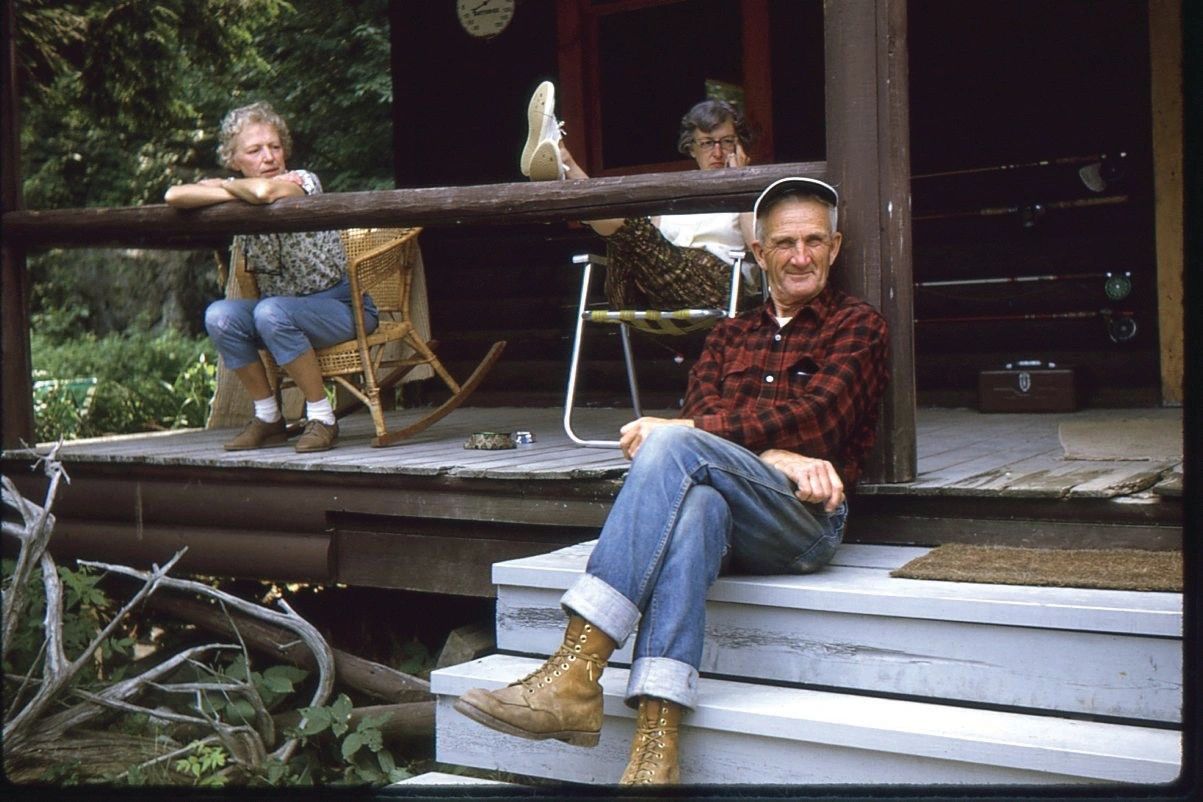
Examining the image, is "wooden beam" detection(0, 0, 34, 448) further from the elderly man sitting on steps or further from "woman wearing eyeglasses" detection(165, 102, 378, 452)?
the elderly man sitting on steps

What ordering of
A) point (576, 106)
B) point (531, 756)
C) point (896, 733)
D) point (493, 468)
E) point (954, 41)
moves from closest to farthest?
point (896, 733), point (531, 756), point (493, 468), point (954, 41), point (576, 106)

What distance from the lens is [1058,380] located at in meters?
5.42

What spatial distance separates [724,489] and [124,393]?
8.22 m

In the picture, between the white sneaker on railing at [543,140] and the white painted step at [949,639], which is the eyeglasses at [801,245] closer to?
the white painted step at [949,639]

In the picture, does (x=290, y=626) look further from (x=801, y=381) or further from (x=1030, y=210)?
(x=1030, y=210)

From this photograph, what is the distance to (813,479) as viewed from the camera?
9.01ft

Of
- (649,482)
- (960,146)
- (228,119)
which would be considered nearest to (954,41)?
(960,146)

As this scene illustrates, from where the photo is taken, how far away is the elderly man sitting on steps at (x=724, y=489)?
2516mm

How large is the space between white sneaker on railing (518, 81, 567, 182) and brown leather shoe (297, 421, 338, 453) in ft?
4.34

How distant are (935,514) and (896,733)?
3.09ft

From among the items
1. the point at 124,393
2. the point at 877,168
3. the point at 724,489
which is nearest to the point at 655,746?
the point at 724,489

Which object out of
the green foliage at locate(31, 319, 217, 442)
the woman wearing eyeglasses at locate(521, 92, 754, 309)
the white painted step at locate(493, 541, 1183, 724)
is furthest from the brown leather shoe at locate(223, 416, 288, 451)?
the green foliage at locate(31, 319, 217, 442)

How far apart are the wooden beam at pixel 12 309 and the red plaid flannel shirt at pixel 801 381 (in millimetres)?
3031

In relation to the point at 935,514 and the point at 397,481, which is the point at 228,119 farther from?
the point at 935,514
